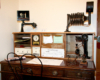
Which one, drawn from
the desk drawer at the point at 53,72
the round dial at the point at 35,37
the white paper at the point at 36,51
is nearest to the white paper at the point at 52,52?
the white paper at the point at 36,51

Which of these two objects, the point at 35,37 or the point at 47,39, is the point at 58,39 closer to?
the point at 47,39

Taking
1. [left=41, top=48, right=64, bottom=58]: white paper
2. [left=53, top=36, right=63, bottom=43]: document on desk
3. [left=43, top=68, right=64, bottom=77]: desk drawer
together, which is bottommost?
[left=43, top=68, right=64, bottom=77]: desk drawer

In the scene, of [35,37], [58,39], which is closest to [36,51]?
[35,37]

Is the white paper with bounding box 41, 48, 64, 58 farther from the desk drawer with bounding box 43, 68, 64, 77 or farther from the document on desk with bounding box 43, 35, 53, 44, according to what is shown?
the desk drawer with bounding box 43, 68, 64, 77

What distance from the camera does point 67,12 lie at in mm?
2234

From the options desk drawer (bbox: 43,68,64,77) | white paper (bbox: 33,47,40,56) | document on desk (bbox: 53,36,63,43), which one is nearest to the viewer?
Answer: desk drawer (bbox: 43,68,64,77)

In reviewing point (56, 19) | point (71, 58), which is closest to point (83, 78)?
point (71, 58)

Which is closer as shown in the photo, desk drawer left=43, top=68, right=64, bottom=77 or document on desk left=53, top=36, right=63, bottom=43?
desk drawer left=43, top=68, right=64, bottom=77

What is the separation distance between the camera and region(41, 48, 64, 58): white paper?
1995 millimetres

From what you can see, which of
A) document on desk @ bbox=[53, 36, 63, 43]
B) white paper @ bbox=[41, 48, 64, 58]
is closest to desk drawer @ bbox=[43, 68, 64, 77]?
white paper @ bbox=[41, 48, 64, 58]

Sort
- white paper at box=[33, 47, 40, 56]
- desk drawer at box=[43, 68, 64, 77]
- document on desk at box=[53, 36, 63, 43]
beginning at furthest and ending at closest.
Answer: white paper at box=[33, 47, 40, 56]
document on desk at box=[53, 36, 63, 43]
desk drawer at box=[43, 68, 64, 77]

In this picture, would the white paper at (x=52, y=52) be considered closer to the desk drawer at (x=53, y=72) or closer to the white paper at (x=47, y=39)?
the white paper at (x=47, y=39)

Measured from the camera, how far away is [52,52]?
2033 mm

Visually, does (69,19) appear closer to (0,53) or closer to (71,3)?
(71,3)
